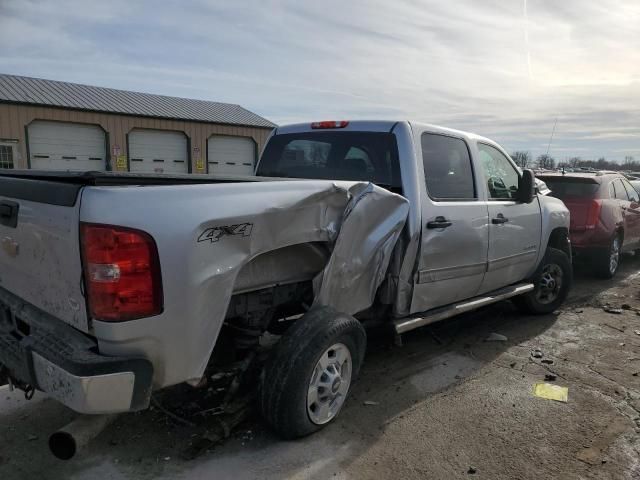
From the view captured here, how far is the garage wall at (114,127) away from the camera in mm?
21016

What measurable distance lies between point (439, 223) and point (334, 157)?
3.40 ft

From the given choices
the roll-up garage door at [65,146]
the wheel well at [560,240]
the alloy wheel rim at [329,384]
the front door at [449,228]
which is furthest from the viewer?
the roll-up garage door at [65,146]

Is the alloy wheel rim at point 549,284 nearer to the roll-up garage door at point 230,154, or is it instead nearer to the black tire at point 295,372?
the black tire at point 295,372

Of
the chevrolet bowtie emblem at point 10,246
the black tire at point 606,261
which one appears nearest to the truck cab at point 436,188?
the chevrolet bowtie emblem at point 10,246

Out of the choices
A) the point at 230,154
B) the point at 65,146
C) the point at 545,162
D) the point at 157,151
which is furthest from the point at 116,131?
the point at 545,162

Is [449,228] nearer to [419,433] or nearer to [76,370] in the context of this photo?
[419,433]

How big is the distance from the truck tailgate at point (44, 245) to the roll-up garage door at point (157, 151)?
22.6 metres

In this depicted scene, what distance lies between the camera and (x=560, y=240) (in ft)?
20.8

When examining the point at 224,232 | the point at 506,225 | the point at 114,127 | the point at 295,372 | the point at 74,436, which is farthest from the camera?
the point at 114,127

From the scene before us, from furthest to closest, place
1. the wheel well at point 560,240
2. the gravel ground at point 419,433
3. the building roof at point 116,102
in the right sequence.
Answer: the building roof at point 116,102 < the wheel well at point 560,240 < the gravel ground at point 419,433

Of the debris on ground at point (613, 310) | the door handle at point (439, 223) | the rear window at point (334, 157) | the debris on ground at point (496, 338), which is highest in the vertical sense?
the rear window at point (334, 157)

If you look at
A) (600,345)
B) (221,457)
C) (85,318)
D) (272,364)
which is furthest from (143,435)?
(600,345)

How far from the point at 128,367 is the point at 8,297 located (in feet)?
3.72

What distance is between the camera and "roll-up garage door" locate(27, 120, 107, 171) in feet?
71.8
